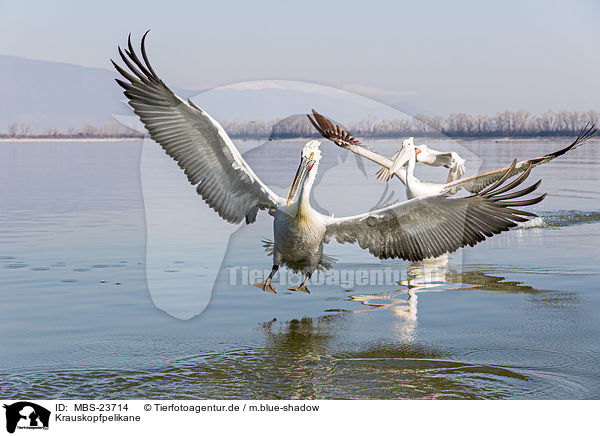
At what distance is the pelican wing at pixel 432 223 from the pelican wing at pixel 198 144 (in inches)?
38.7

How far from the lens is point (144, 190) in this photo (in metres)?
21.0

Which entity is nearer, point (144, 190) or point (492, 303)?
point (492, 303)

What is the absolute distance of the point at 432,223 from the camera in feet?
27.7

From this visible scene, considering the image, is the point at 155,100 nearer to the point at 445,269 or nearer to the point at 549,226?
the point at 445,269

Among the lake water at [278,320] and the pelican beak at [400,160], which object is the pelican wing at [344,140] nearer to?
the pelican beak at [400,160]

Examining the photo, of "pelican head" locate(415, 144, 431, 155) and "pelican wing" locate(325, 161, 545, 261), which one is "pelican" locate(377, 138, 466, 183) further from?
"pelican wing" locate(325, 161, 545, 261)

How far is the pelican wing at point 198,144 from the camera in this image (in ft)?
28.0

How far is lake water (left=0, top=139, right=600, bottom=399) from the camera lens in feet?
21.7

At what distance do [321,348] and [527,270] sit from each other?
4.55m

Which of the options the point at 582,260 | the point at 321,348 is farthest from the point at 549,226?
the point at 321,348

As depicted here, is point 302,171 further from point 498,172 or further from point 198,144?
point 498,172
